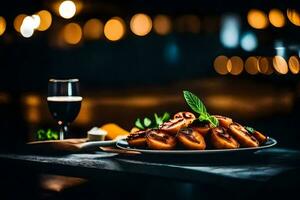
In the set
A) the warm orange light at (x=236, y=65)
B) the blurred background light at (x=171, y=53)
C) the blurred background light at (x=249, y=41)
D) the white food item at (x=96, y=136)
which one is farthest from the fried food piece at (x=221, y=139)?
the warm orange light at (x=236, y=65)

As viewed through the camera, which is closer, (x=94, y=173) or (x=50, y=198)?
(x=94, y=173)

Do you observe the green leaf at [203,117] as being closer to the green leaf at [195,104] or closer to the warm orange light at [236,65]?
the green leaf at [195,104]

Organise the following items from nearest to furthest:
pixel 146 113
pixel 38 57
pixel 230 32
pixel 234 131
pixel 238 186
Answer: pixel 238 186, pixel 234 131, pixel 146 113, pixel 38 57, pixel 230 32

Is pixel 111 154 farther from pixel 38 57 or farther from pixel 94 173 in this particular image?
pixel 38 57

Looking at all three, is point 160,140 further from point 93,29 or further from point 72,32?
point 72,32

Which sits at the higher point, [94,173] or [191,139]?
[191,139]

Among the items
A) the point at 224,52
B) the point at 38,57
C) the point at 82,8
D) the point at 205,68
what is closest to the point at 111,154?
the point at 82,8

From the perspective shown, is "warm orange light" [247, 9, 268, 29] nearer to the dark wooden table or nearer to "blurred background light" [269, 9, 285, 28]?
"blurred background light" [269, 9, 285, 28]
